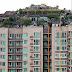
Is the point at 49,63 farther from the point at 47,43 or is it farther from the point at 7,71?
the point at 7,71

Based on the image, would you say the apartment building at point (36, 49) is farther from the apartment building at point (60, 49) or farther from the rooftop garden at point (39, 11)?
the rooftop garden at point (39, 11)

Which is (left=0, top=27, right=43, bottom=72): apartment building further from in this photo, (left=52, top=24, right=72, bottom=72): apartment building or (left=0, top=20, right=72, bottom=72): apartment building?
(left=52, top=24, right=72, bottom=72): apartment building

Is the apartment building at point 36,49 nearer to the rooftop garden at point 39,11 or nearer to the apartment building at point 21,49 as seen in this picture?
the apartment building at point 21,49

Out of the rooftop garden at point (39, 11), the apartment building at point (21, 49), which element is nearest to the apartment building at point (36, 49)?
the apartment building at point (21, 49)

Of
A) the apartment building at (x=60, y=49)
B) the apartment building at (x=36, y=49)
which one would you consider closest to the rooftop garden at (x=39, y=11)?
the apartment building at (x=36, y=49)

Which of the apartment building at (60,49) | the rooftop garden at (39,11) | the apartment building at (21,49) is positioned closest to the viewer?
the apartment building at (60,49)

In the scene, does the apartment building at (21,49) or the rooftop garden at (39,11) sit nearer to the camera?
the apartment building at (21,49)

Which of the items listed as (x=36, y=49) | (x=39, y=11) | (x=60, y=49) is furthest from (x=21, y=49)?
(x=39, y=11)

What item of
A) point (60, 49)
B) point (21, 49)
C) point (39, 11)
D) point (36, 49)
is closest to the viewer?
point (60, 49)

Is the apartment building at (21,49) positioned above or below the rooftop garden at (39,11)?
below

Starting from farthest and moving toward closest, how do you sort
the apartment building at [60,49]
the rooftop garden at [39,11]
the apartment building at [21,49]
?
1. the rooftop garden at [39,11]
2. the apartment building at [21,49]
3. the apartment building at [60,49]

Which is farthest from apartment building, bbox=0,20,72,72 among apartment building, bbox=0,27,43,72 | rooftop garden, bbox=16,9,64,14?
rooftop garden, bbox=16,9,64,14

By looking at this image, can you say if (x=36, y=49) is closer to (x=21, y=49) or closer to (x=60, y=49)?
(x=21, y=49)

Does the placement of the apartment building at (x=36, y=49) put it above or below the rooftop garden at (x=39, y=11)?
below
